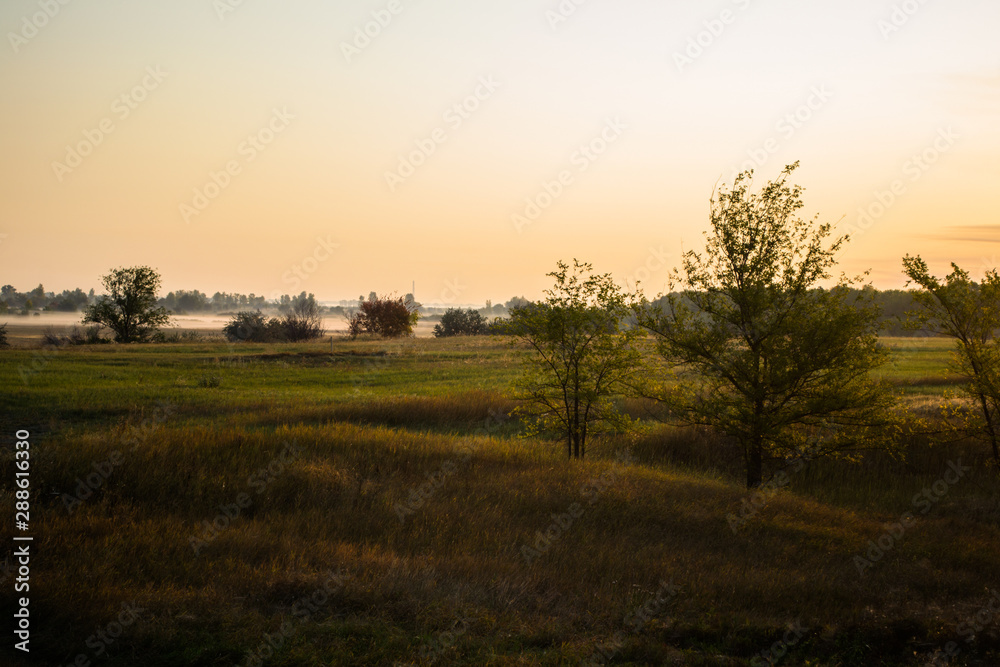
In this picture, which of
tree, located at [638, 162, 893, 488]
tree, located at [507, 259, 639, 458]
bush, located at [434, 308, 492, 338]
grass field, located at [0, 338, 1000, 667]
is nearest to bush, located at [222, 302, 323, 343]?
bush, located at [434, 308, 492, 338]

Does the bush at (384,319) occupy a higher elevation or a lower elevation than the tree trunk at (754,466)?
higher

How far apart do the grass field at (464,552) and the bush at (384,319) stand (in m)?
60.2

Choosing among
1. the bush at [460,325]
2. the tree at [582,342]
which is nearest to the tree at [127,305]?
the bush at [460,325]

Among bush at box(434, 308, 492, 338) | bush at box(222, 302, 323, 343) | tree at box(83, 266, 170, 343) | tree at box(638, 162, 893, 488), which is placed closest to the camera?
tree at box(638, 162, 893, 488)

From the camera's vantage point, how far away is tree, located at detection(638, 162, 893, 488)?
13.3 metres

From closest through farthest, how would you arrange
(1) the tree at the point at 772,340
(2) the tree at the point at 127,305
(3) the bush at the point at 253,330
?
1. (1) the tree at the point at 772,340
2. (2) the tree at the point at 127,305
3. (3) the bush at the point at 253,330

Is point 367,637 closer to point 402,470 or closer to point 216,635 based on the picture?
point 216,635

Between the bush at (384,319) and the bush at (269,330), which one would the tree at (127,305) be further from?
the bush at (384,319)

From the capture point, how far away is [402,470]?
43.4ft

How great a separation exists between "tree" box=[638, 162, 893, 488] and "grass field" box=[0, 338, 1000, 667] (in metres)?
1.69

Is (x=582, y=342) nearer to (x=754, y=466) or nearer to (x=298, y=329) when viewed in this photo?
(x=754, y=466)

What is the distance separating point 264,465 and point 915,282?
15595mm

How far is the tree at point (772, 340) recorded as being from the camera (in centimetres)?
1327

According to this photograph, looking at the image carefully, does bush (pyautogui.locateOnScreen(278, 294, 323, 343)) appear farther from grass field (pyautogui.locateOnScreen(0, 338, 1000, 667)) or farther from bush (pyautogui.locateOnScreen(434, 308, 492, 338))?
grass field (pyautogui.locateOnScreen(0, 338, 1000, 667))
